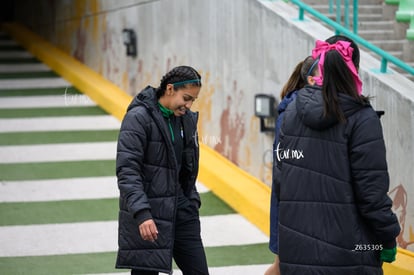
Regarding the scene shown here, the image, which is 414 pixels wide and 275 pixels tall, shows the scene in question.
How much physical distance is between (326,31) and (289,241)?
14.1 ft

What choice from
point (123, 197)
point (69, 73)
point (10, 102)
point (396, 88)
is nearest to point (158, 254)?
point (123, 197)

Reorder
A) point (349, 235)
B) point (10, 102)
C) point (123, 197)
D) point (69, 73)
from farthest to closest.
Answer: point (69, 73) → point (10, 102) → point (123, 197) → point (349, 235)

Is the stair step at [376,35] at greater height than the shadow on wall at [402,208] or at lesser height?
greater

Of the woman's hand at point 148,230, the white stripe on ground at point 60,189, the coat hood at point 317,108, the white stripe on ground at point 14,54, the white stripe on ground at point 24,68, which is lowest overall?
the white stripe on ground at point 60,189

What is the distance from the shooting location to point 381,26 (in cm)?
1009

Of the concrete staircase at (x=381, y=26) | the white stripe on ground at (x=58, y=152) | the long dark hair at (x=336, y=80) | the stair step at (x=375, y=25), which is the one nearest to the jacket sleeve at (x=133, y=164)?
the long dark hair at (x=336, y=80)

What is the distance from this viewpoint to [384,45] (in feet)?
31.6

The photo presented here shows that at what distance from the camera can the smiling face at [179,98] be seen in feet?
17.7

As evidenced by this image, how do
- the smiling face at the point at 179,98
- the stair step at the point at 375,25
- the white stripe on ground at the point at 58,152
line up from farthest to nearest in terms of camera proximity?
the white stripe on ground at the point at 58,152
the stair step at the point at 375,25
the smiling face at the point at 179,98

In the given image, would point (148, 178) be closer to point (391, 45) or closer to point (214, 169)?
point (214, 169)

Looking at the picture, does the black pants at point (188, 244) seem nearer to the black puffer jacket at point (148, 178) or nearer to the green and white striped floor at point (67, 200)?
the black puffer jacket at point (148, 178)

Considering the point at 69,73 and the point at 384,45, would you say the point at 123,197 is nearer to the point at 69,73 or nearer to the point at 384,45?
the point at 384,45

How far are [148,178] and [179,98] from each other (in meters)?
0.46

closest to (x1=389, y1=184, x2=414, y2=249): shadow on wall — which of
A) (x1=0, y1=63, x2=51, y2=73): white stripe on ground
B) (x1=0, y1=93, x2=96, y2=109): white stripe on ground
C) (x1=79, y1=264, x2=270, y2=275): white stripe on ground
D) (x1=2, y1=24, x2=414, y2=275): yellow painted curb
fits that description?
(x1=2, y1=24, x2=414, y2=275): yellow painted curb
